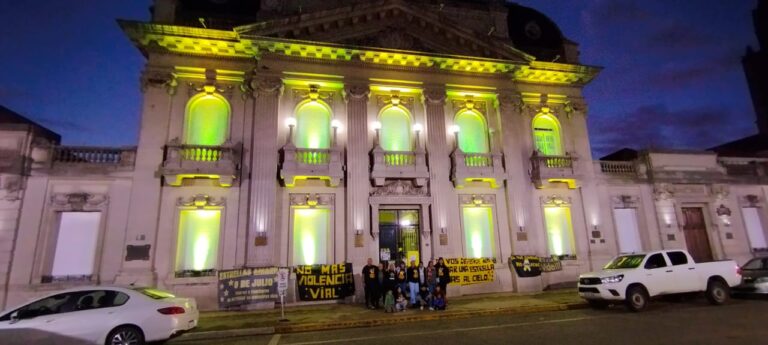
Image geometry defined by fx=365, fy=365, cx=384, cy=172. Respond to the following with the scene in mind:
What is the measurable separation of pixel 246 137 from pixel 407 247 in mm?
8797

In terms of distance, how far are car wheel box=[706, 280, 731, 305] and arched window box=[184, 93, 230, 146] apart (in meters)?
19.0

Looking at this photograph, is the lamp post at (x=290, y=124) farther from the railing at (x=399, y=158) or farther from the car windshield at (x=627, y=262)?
the car windshield at (x=627, y=262)

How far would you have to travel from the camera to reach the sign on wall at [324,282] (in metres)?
14.6

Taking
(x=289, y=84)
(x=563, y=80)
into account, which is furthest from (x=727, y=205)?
(x=289, y=84)

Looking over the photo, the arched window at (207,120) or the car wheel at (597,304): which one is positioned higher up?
the arched window at (207,120)

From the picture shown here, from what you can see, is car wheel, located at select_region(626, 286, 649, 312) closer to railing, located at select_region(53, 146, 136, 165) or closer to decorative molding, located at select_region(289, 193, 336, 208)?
decorative molding, located at select_region(289, 193, 336, 208)

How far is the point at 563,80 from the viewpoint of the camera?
825 inches

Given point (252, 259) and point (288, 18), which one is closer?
point (252, 259)

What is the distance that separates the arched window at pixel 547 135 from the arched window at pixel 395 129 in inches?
286

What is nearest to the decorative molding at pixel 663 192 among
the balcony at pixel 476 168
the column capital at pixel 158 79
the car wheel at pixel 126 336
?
the balcony at pixel 476 168

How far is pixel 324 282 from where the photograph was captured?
14.8 meters

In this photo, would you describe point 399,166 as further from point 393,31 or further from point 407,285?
point 393,31

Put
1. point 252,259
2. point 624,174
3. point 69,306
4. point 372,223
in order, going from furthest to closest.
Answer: point 624,174 → point 372,223 → point 252,259 → point 69,306

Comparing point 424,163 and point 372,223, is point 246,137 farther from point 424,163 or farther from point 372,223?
point 424,163
